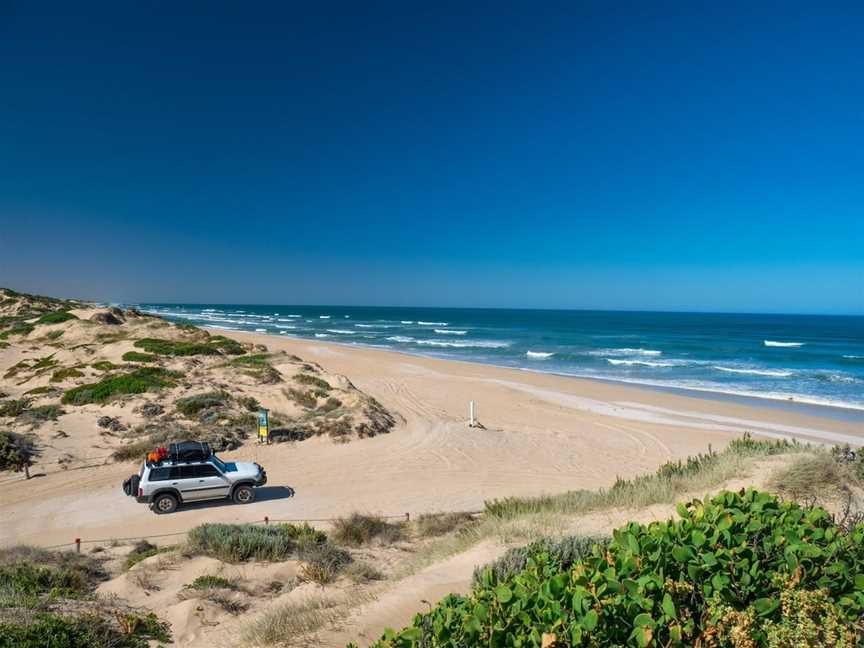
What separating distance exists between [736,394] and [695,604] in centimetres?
3276

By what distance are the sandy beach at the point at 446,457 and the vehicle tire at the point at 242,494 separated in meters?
0.23

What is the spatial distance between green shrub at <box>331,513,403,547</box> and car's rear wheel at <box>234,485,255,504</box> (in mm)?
3140

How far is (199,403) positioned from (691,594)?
19.0 metres

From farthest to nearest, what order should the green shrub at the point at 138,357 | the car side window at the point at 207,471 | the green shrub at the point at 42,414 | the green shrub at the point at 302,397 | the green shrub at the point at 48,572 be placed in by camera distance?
the green shrub at the point at 138,357, the green shrub at the point at 302,397, the green shrub at the point at 42,414, the car side window at the point at 207,471, the green shrub at the point at 48,572

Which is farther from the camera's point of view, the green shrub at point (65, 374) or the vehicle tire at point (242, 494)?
the green shrub at point (65, 374)

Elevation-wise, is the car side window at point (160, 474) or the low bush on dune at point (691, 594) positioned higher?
the low bush on dune at point (691, 594)

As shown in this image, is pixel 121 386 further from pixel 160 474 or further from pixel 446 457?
pixel 446 457

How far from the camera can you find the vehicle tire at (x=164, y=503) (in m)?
11.9

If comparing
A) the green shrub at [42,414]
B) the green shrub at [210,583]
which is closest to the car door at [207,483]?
the green shrub at [210,583]

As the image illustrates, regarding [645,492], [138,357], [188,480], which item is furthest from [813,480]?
[138,357]

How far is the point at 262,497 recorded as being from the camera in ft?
43.3

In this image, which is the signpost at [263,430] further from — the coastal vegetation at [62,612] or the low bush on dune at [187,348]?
the low bush on dune at [187,348]

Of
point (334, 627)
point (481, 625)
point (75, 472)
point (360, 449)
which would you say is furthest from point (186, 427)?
point (481, 625)

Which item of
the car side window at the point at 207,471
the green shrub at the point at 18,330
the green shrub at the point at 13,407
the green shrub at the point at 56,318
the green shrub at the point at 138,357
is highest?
the green shrub at the point at 56,318
